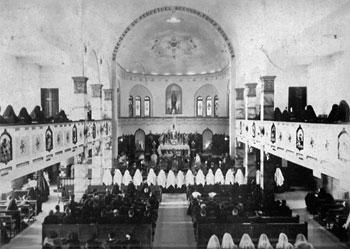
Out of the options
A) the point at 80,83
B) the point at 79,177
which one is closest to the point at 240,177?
the point at 79,177

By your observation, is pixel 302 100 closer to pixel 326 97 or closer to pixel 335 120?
pixel 326 97

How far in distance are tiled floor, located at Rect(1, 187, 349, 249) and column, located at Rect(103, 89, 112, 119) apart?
359 inches

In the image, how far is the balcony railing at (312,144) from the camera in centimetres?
1066

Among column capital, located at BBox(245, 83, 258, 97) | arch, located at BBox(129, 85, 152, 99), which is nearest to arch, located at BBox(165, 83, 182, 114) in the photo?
arch, located at BBox(129, 85, 152, 99)

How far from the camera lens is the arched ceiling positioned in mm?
28406

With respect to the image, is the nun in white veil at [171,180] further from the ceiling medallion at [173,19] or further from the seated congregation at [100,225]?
the ceiling medallion at [173,19]

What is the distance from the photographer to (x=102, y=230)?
13656mm

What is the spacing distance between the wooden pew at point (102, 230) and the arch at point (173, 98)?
24140 millimetres

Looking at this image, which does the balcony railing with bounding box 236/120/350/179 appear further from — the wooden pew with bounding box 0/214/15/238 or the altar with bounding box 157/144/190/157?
the altar with bounding box 157/144/190/157

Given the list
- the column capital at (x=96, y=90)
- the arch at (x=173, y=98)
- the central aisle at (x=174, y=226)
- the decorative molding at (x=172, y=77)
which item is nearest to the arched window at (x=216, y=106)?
the decorative molding at (x=172, y=77)

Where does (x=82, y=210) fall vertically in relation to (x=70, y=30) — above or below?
below

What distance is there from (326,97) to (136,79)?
63.5ft

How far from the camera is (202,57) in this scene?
115ft

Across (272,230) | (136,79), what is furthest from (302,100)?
(136,79)
